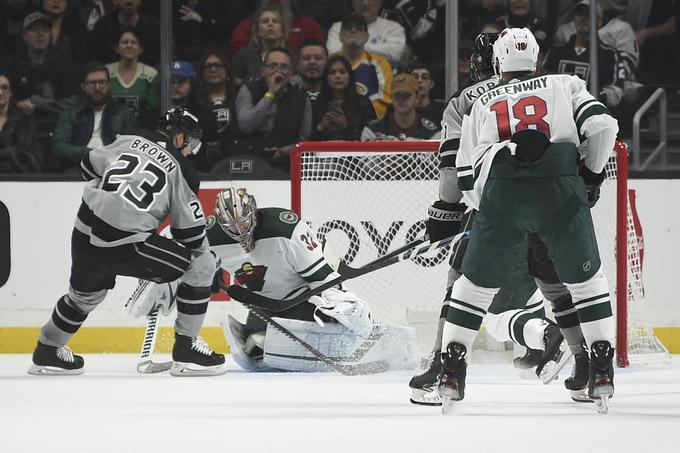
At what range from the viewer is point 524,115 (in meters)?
3.33

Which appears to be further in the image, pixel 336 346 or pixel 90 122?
pixel 90 122

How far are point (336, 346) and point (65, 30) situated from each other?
273 centimetres

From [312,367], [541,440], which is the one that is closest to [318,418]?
[541,440]

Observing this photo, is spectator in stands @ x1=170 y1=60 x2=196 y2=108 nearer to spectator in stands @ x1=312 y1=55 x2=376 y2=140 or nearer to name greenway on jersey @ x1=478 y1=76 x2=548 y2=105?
spectator in stands @ x1=312 y1=55 x2=376 y2=140

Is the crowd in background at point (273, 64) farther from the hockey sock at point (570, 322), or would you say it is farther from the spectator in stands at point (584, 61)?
the hockey sock at point (570, 322)

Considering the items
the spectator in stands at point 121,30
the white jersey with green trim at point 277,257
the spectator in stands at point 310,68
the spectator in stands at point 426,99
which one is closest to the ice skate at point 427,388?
the white jersey with green trim at point 277,257

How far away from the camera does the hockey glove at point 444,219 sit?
400 cm

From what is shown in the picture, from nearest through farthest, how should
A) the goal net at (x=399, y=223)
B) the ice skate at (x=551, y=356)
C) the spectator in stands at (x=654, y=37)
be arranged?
the ice skate at (x=551, y=356) < the goal net at (x=399, y=223) < the spectator in stands at (x=654, y=37)

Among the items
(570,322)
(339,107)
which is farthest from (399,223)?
(570,322)

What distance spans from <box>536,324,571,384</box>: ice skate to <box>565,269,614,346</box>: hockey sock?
1.94ft

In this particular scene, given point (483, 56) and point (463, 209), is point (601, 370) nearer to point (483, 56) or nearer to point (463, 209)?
point (463, 209)

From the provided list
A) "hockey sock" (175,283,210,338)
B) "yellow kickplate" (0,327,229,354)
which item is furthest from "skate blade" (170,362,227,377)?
"yellow kickplate" (0,327,229,354)

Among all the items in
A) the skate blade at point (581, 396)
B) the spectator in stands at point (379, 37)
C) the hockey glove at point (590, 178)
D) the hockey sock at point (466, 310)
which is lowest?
the skate blade at point (581, 396)

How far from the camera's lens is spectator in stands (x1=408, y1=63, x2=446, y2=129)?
628cm
